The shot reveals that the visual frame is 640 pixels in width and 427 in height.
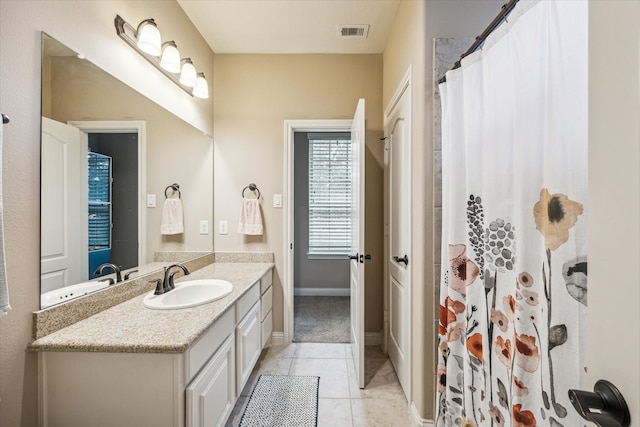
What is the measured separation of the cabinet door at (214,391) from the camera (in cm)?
114

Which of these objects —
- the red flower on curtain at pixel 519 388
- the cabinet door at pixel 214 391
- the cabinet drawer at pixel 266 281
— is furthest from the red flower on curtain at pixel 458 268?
the cabinet drawer at pixel 266 281

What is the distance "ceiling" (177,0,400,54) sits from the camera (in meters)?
2.02

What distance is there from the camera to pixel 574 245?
2.30ft

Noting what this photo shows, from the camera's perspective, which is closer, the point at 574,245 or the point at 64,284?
the point at 574,245

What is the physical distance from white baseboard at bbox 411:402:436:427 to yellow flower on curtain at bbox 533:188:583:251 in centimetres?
131

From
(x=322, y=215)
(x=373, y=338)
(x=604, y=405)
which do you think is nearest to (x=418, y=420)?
(x=373, y=338)

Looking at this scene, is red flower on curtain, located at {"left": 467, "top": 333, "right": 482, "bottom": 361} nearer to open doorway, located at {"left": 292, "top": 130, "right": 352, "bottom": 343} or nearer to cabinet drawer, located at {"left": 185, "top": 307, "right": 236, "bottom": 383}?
cabinet drawer, located at {"left": 185, "top": 307, "right": 236, "bottom": 383}

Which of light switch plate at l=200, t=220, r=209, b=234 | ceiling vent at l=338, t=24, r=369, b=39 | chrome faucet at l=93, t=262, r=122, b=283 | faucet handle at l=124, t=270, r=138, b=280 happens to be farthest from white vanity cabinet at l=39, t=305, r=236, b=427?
ceiling vent at l=338, t=24, r=369, b=39

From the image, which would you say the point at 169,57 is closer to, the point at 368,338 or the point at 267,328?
the point at 267,328

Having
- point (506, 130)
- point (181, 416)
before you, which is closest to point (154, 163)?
point (181, 416)

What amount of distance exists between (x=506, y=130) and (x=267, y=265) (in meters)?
2.06

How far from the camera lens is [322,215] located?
4.18 metres

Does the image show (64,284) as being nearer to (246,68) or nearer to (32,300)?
(32,300)

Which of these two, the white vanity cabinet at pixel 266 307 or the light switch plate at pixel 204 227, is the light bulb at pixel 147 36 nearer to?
the light switch plate at pixel 204 227
